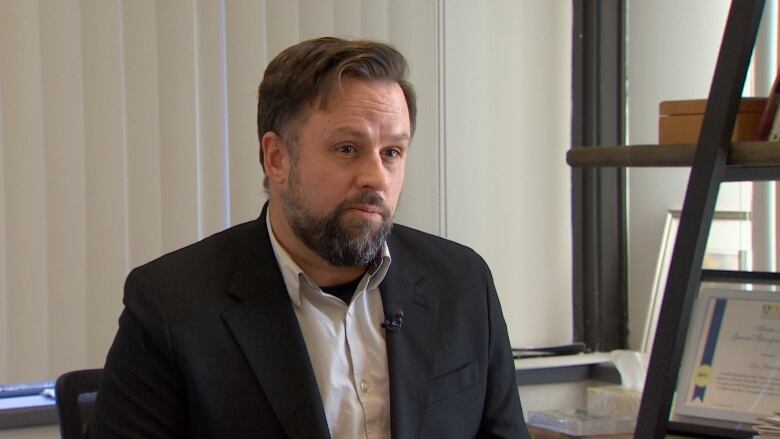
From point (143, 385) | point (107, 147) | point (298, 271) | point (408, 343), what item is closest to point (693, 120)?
point (408, 343)

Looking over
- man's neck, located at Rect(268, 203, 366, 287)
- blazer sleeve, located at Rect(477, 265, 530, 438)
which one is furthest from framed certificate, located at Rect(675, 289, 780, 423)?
man's neck, located at Rect(268, 203, 366, 287)

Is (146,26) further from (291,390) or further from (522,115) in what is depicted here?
(291,390)

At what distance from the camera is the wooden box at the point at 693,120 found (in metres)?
1.94

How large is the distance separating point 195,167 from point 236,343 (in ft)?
3.80

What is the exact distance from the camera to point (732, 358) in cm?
197

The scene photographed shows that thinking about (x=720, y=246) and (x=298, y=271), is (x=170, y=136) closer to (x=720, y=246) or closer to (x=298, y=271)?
(x=298, y=271)

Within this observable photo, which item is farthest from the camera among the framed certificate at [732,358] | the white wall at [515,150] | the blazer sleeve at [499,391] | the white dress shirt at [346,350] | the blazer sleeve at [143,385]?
the white wall at [515,150]

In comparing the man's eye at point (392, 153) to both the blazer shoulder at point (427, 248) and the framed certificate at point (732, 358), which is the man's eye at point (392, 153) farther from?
the framed certificate at point (732, 358)

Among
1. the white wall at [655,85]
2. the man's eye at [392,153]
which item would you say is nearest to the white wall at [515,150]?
the white wall at [655,85]

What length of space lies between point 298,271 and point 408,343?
0.21 m

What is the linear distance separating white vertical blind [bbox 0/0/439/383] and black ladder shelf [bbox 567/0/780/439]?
1201mm

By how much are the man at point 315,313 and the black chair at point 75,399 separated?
0.24 m

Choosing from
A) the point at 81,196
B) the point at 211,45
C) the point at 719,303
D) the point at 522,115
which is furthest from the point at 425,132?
the point at 719,303

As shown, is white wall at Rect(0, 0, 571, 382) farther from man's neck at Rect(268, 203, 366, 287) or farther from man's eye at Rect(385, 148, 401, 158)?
man's eye at Rect(385, 148, 401, 158)
